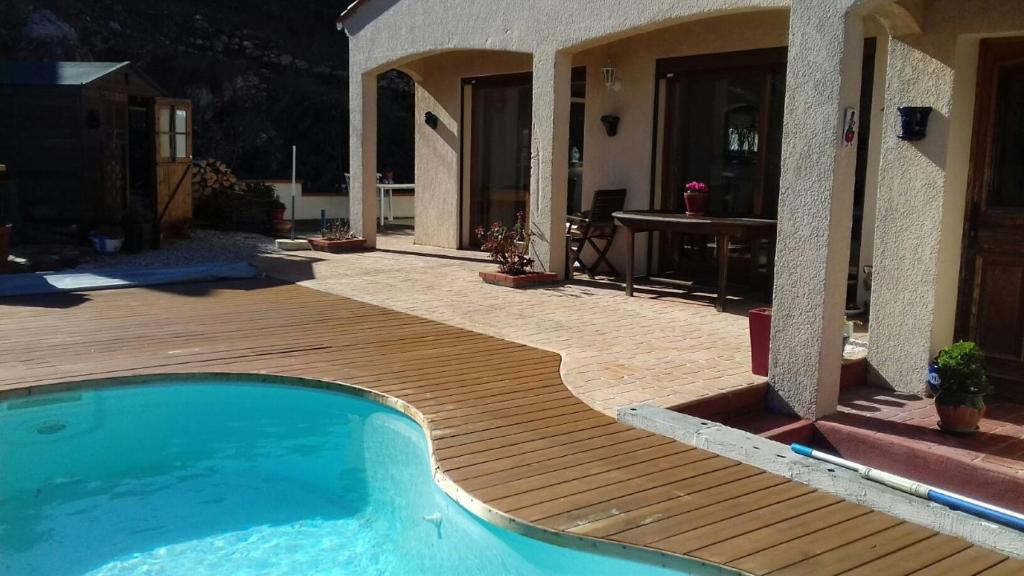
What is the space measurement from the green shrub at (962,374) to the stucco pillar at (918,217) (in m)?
0.75

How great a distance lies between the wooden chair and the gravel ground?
442 centimetres

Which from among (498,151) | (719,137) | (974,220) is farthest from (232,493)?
(498,151)

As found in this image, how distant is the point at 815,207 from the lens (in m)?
4.87

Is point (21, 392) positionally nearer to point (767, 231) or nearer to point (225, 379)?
point (225, 379)

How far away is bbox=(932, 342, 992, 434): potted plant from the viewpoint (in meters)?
4.67

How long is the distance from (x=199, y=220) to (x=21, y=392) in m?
10.5

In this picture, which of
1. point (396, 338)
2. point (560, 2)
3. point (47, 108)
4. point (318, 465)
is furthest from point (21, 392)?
point (47, 108)

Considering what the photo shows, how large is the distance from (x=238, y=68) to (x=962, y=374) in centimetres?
2263

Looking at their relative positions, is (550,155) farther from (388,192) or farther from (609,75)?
(388,192)

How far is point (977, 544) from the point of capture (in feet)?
11.4

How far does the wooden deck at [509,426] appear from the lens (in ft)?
11.3

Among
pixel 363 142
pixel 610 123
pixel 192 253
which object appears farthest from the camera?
pixel 363 142

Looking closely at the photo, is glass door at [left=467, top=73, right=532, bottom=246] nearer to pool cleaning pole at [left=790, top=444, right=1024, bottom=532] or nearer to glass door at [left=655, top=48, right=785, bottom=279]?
glass door at [left=655, top=48, right=785, bottom=279]

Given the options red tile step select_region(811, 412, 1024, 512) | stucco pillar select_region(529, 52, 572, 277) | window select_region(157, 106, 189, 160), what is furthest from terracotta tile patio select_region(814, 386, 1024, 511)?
window select_region(157, 106, 189, 160)
